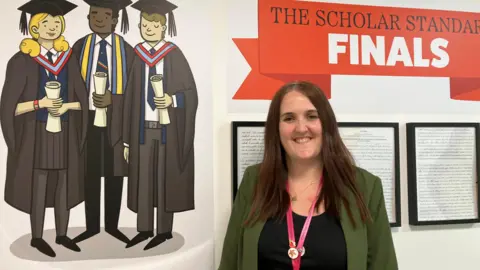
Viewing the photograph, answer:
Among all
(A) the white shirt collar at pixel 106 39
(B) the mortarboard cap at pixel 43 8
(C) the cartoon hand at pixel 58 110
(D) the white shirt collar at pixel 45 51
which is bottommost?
(C) the cartoon hand at pixel 58 110

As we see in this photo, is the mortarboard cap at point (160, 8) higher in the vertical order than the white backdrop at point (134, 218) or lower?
higher

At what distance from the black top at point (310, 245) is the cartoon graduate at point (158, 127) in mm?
347

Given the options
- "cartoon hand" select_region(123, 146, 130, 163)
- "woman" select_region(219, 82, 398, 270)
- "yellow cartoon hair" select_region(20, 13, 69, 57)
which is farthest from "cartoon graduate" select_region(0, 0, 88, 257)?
"woman" select_region(219, 82, 398, 270)

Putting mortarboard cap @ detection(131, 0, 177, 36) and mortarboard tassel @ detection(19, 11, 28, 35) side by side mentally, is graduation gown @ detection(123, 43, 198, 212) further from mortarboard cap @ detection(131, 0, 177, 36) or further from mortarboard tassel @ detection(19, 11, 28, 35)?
mortarboard tassel @ detection(19, 11, 28, 35)

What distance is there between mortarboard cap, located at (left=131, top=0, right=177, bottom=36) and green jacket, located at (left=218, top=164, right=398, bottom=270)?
1.94 feet

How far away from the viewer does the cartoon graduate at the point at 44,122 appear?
140cm

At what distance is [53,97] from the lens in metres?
1.42

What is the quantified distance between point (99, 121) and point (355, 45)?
994mm

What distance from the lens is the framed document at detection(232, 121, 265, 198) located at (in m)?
1.50

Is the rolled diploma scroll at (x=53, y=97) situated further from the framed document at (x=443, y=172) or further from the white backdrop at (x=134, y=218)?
the framed document at (x=443, y=172)

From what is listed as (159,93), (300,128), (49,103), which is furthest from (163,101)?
(300,128)

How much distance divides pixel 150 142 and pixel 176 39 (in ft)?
1.25

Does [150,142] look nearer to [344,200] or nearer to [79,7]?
[79,7]

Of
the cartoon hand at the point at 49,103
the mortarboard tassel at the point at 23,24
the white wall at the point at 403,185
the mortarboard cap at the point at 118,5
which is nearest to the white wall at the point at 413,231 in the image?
the white wall at the point at 403,185
